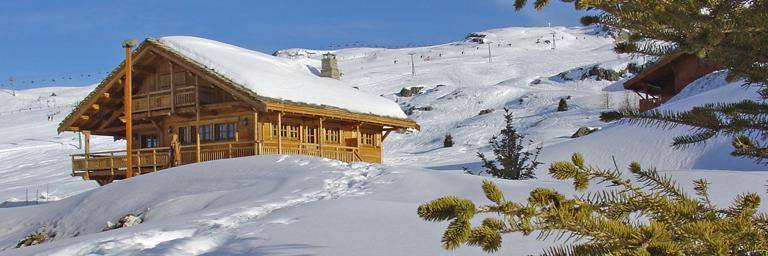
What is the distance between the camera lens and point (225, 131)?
25625 mm

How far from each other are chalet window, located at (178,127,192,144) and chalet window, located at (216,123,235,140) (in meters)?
1.37

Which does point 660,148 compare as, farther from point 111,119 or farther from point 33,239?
point 111,119

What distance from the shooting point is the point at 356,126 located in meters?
28.5

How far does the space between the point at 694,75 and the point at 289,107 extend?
67.2 ft

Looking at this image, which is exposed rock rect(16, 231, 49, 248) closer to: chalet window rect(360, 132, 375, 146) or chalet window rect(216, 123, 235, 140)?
chalet window rect(216, 123, 235, 140)

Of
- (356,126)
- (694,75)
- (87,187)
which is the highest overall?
(694,75)

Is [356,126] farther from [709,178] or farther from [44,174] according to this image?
[44,174]

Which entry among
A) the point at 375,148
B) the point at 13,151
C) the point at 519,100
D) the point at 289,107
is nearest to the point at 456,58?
the point at 519,100

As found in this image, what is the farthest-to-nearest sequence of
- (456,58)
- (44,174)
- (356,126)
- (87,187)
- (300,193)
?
(456,58), (44,174), (87,187), (356,126), (300,193)

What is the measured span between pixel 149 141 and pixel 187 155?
4.25m

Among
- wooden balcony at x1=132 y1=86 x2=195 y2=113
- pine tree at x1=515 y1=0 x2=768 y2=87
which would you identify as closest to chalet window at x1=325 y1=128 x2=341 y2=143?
wooden balcony at x1=132 y1=86 x2=195 y2=113

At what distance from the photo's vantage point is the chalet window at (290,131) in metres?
25.8

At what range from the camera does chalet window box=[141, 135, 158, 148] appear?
2863cm

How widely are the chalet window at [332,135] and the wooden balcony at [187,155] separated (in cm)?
65
